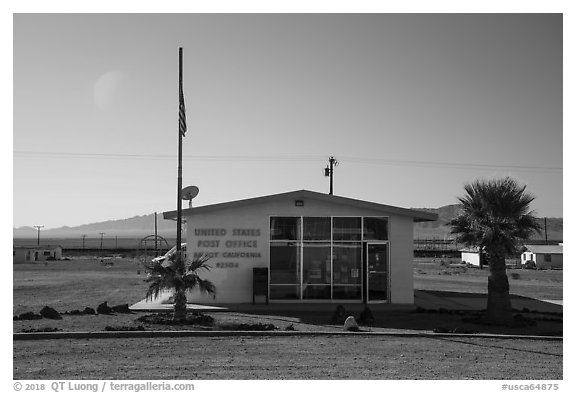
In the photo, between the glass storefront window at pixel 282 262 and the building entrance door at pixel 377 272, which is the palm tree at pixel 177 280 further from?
the building entrance door at pixel 377 272

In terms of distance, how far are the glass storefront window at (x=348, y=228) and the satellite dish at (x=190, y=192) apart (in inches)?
252

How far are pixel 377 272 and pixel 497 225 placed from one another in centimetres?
536

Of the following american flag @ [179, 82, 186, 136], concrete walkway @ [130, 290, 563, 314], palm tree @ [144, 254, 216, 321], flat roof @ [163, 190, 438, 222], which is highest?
american flag @ [179, 82, 186, 136]

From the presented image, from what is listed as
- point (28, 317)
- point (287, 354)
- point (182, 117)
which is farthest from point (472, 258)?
point (287, 354)

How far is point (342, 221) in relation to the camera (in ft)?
62.3

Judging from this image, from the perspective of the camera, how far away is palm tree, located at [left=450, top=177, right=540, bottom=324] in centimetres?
1460

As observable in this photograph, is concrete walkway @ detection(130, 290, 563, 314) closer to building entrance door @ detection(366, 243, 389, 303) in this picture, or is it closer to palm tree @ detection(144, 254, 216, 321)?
building entrance door @ detection(366, 243, 389, 303)

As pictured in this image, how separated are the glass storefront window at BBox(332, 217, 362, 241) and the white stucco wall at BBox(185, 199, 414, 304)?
0.76 ft

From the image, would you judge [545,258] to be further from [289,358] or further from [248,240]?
[289,358]

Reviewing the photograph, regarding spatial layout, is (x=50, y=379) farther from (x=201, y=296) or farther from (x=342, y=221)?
(x=342, y=221)

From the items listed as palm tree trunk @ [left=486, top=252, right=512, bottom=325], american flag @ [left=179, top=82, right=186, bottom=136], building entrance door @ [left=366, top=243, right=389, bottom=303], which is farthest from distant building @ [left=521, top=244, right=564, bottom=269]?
american flag @ [left=179, top=82, right=186, bottom=136]

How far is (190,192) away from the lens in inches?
879
